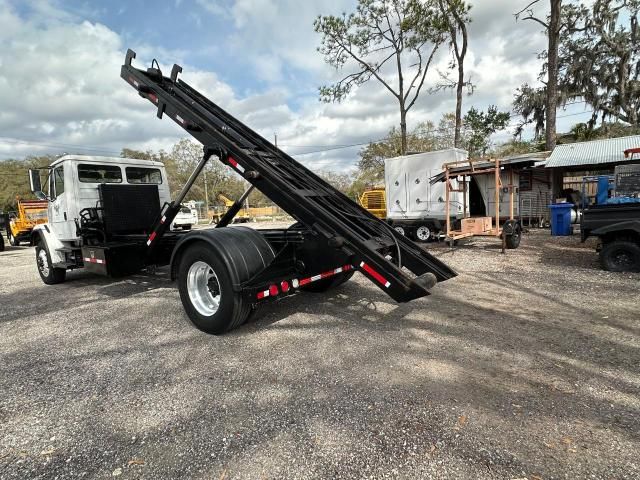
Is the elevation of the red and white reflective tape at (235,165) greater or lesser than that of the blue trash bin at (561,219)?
greater

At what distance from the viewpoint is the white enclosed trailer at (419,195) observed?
41.3 ft

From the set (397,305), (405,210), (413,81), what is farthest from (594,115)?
(397,305)

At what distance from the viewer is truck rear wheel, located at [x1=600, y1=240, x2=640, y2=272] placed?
22.2 ft

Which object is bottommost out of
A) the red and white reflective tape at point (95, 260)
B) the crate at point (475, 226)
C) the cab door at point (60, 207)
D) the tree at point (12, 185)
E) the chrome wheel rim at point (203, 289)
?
the chrome wheel rim at point (203, 289)

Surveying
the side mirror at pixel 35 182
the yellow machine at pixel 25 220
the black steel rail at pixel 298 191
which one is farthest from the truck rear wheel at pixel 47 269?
the yellow machine at pixel 25 220

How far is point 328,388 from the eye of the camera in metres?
3.07

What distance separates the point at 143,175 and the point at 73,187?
1.32 meters

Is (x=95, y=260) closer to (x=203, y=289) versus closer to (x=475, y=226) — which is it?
(x=203, y=289)

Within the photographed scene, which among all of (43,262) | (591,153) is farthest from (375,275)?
(591,153)

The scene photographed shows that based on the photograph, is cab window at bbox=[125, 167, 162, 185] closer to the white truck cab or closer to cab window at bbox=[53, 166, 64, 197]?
the white truck cab

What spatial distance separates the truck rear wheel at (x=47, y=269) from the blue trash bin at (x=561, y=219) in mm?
13695

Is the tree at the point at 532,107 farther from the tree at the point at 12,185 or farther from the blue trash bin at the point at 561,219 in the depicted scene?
the tree at the point at 12,185

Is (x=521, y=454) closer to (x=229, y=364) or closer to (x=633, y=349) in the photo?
(x=633, y=349)

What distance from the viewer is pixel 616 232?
7.04 m
